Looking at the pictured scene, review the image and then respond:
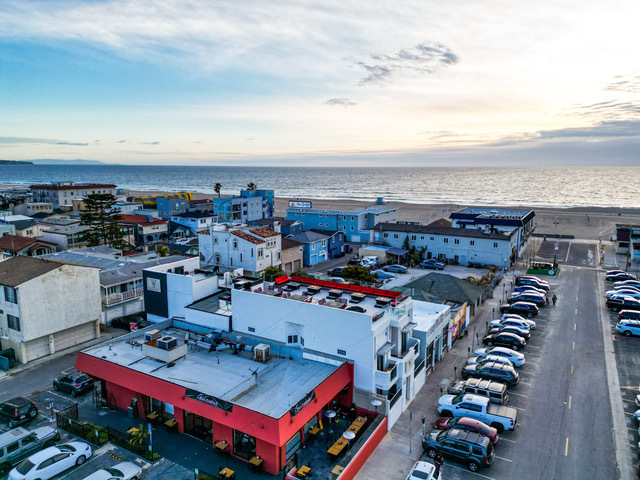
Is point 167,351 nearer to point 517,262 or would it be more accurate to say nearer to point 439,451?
point 439,451

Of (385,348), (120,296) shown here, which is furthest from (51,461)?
(120,296)

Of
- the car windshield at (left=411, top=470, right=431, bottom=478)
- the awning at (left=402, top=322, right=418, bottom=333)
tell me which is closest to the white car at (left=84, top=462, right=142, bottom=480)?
the car windshield at (left=411, top=470, right=431, bottom=478)

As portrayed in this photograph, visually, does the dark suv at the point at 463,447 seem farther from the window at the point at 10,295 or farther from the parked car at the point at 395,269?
the parked car at the point at 395,269

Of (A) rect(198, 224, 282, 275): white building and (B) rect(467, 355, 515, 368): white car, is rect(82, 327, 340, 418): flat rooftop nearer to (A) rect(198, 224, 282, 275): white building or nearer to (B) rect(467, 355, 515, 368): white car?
(B) rect(467, 355, 515, 368): white car

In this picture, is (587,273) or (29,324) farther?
(587,273)

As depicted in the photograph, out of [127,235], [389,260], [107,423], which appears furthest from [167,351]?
[127,235]

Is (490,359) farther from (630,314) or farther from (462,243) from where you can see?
(462,243)

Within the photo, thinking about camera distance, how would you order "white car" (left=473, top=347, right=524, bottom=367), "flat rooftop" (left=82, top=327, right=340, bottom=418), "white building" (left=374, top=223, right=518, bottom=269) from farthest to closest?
1. "white building" (left=374, top=223, right=518, bottom=269)
2. "white car" (left=473, top=347, right=524, bottom=367)
3. "flat rooftop" (left=82, top=327, right=340, bottom=418)
